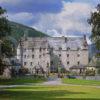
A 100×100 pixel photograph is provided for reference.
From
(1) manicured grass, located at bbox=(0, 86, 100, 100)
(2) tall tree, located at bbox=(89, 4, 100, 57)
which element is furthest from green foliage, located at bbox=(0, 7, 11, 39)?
(2) tall tree, located at bbox=(89, 4, 100, 57)

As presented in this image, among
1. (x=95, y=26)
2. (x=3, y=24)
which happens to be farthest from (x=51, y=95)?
(x=95, y=26)

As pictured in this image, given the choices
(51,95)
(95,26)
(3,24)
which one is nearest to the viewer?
(51,95)

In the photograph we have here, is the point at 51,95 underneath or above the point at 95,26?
underneath

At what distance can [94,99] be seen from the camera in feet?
156

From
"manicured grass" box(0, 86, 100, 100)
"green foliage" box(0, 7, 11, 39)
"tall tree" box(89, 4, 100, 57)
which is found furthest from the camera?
"tall tree" box(89, 4, 100, 57)

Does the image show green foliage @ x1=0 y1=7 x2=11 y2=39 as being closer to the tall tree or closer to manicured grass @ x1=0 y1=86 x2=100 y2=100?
manicured grass @ x1=0 y1=86 x2=100 y2=100

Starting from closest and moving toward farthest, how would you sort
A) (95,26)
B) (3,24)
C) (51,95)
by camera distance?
(51,95), (3,24), (95,26)

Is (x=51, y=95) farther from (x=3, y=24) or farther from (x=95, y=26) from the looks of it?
(x=95, y=26)

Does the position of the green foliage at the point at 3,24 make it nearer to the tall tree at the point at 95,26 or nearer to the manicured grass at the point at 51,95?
the manicured grass at the point at 51,95

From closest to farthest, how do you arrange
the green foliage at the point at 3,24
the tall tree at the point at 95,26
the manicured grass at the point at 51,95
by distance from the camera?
the manicured grass at the point at 51,95 → the green foliage at the point at 3,24 → the tall tree at the point at 95,26

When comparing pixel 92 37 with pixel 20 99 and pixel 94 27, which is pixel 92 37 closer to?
pixel 94 27

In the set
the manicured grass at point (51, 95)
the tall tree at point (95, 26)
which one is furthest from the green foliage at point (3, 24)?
the tall tree at point (95, 26)

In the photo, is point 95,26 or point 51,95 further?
point 95,26

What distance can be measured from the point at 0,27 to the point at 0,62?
4.80m
